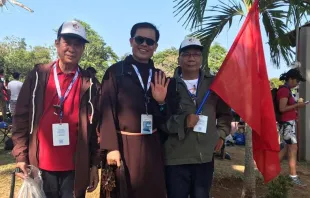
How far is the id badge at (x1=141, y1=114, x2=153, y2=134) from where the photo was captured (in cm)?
262

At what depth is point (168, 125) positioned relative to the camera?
2.76 metres

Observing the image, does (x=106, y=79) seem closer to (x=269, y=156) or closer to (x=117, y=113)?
(x=117, y=113)

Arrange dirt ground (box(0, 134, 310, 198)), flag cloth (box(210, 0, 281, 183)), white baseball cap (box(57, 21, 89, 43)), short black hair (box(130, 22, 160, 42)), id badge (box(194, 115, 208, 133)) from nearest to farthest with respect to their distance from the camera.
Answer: white baseball cap (box(57, 21, 89, 43)), short black hair (box(130, 22, 160, 42)), id badge (box(194, 115, 208, 133)), flag cloth (box(210, 0, 281, 183)), dirt ground (box(0, 134, 310, 198))

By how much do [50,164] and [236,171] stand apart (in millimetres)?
4623

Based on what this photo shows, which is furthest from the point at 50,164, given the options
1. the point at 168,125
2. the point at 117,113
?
the point at 168,125

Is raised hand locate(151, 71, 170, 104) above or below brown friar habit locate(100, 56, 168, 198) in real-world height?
above

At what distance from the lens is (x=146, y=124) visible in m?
2.63

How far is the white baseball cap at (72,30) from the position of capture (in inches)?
96.7

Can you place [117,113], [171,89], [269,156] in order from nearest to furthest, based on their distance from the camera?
[117,113]
[171,89]
[269,156]

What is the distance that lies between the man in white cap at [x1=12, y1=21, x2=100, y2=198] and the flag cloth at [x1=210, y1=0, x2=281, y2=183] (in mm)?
1238

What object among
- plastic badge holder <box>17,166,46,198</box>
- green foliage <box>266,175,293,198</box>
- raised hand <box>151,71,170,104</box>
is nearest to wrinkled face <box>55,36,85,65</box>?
raised hand <box>151,71,170,104</box>

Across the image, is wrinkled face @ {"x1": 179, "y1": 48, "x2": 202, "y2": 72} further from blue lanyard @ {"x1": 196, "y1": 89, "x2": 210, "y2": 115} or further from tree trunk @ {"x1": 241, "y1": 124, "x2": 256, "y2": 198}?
tree trunk @ {"x1": 241, "y1": 124, "x2": 256, "y2": 198}

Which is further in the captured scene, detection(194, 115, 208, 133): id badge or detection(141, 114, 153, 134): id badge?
detection(194, 115, 208, 133): id badge

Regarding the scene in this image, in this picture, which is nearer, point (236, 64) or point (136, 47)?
point (136, 47)
